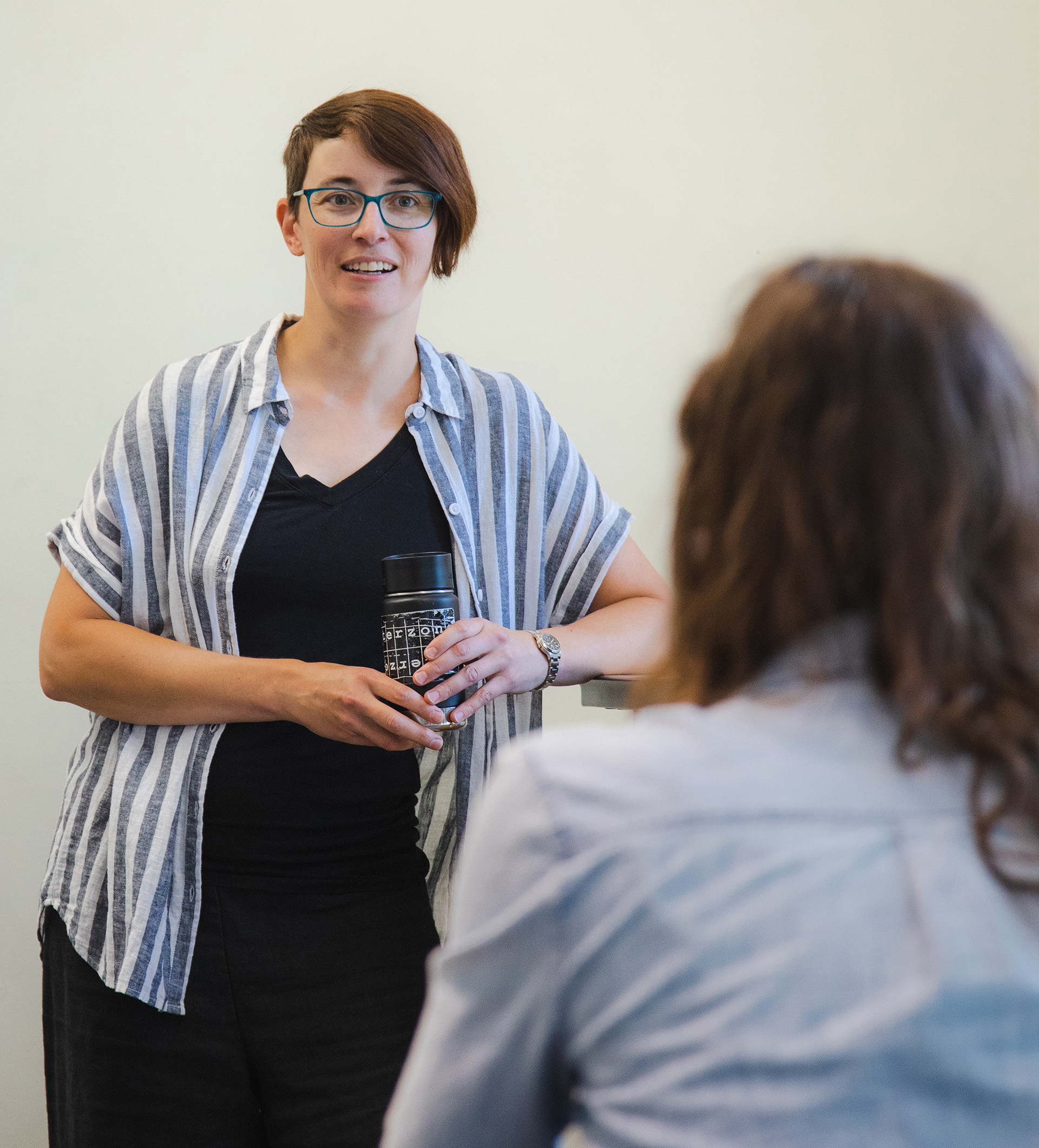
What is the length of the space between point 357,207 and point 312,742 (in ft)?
1.86

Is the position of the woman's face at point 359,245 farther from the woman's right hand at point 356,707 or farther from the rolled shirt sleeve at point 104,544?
the woman's right hand at point 356,707

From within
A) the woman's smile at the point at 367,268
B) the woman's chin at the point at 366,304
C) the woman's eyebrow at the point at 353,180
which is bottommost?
the woman's chin at the point at 366,304

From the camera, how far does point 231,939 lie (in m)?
1.07

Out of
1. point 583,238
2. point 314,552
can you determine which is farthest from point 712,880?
point 583,238

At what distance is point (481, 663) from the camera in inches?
40.2

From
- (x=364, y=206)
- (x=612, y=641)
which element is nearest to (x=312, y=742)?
(x=612, y=641)

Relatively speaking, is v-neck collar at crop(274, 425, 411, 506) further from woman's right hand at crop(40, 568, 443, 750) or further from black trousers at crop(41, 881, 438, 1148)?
black trousers at crop(41, 881, 438, 1148)

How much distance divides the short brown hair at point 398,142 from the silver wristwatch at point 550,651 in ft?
1.52

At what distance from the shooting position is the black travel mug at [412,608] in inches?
37.0

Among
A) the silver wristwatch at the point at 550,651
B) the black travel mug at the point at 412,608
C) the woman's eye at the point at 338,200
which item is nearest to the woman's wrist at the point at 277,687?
the black travel mug at the point at 412,608

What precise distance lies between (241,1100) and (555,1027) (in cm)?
68

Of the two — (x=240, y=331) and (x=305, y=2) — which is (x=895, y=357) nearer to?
(x=240, y=331)

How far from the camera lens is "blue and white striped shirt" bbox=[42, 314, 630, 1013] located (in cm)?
108

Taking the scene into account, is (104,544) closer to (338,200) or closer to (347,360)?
(347,360)
